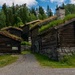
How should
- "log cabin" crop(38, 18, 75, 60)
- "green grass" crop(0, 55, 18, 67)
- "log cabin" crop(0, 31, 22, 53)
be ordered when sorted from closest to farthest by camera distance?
"green grass" crop(0, 55, 18, 67) < "log cabin" crop(38, 18, 75, 60) < "log cabin" crop(0, 31, 22, 53)

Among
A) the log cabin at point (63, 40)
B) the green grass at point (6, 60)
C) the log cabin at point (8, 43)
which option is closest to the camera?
the green grass at point (6, 60)

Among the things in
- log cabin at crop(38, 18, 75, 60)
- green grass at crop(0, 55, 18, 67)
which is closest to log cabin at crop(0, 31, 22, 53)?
green grass at crop(0, 55, 18, 67)

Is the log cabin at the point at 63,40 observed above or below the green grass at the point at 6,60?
above

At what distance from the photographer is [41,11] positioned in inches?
5876

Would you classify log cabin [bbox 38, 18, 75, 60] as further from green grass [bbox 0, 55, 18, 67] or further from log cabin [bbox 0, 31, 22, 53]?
log cabin [bbox 0, 31, 22, 53]

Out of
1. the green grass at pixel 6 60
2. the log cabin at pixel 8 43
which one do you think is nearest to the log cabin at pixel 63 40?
the green grass at pixel 6 60

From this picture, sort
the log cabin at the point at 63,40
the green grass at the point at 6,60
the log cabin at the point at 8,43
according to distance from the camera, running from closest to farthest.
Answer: the green grass at the point at 6,60 → the log cabin at the point at 63,40 → the log cabin at the point at 8,43

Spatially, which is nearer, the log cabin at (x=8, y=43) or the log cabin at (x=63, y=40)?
the log cabin at (x=63, y=40)

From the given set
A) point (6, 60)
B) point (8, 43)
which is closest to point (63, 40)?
point (6, 60)

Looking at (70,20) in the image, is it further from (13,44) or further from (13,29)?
(13,29)

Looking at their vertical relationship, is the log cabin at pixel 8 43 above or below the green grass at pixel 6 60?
above

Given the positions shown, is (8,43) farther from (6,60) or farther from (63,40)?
(63,40)

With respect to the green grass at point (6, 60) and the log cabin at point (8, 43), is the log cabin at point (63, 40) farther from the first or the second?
the log cabin at point (8, 43)

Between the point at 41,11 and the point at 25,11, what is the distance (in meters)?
24.1
